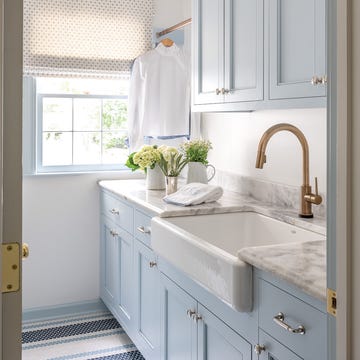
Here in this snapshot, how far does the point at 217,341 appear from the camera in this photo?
5.82ft

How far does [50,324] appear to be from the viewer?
3.39 meters

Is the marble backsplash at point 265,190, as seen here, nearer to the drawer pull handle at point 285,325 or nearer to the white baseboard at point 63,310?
the drawer pull handle at point 285,325

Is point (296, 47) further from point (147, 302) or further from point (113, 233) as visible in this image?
point (113, 233)

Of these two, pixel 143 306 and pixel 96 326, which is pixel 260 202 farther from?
pixel 96 326

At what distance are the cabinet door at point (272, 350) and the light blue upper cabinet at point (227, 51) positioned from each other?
1.02 m

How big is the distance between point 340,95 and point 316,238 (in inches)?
44.6

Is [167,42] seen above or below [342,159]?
above

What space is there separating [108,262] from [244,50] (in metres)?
1.81

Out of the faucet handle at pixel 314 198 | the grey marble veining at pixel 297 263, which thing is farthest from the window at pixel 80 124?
the grey marble veining at pixel 297 263

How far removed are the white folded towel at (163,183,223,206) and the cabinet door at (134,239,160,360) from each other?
29cm

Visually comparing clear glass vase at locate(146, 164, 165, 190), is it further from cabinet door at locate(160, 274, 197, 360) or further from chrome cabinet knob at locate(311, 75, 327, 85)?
chrome cabinet knob at locate(311, 75, 327, 85)

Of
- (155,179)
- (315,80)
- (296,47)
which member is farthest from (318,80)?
(155,179)

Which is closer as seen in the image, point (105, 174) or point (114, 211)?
point (114, 211)

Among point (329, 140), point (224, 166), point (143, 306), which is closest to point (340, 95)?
point (329, 140)
